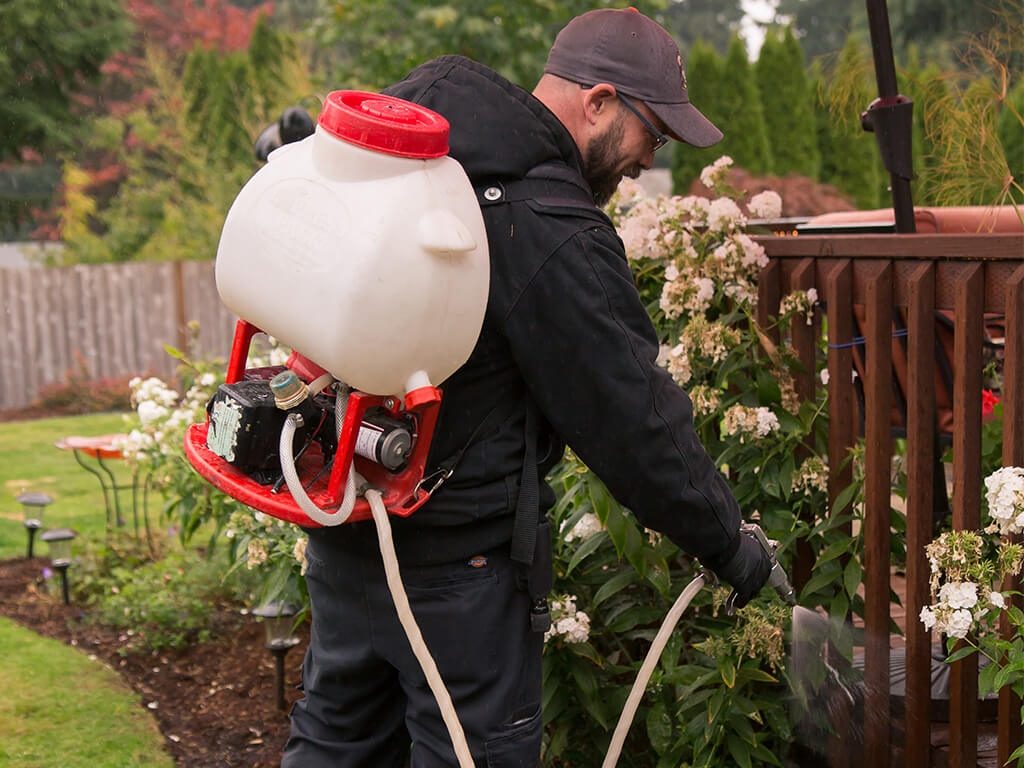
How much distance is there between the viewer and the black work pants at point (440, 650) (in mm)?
1757

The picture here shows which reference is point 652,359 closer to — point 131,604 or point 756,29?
point 131,604

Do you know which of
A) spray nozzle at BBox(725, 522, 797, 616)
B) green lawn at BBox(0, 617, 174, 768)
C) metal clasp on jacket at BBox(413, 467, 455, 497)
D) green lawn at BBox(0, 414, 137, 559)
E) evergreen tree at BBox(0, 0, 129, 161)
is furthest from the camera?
evergreen tree at BBox(0, 0, 129, 161)

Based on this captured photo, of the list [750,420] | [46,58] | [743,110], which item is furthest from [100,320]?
[750,420]

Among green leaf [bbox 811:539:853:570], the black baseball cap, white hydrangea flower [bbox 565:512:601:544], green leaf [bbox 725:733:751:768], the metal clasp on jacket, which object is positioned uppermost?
the black baseball cap

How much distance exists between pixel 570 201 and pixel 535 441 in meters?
0.42

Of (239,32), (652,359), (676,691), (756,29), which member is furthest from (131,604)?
(756,29)

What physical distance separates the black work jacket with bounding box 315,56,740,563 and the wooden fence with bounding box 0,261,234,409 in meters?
10.5

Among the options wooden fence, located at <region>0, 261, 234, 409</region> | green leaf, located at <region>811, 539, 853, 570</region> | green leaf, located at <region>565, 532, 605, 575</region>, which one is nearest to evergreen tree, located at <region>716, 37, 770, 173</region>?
wooden fence, located at <region>0, 261, 234, 409</region>

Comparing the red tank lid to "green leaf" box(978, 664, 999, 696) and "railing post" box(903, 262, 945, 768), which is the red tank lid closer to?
"railing post" box(903, 262, 945, 768)

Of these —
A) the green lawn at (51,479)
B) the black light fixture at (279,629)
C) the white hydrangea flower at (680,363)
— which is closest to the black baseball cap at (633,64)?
the white hydrangea flower at (680,363)

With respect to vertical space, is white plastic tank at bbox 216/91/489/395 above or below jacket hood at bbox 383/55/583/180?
below

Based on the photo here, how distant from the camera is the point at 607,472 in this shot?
5.60ft

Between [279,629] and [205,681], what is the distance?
0.60 m

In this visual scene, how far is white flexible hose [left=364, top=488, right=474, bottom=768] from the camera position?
5.29 ft
